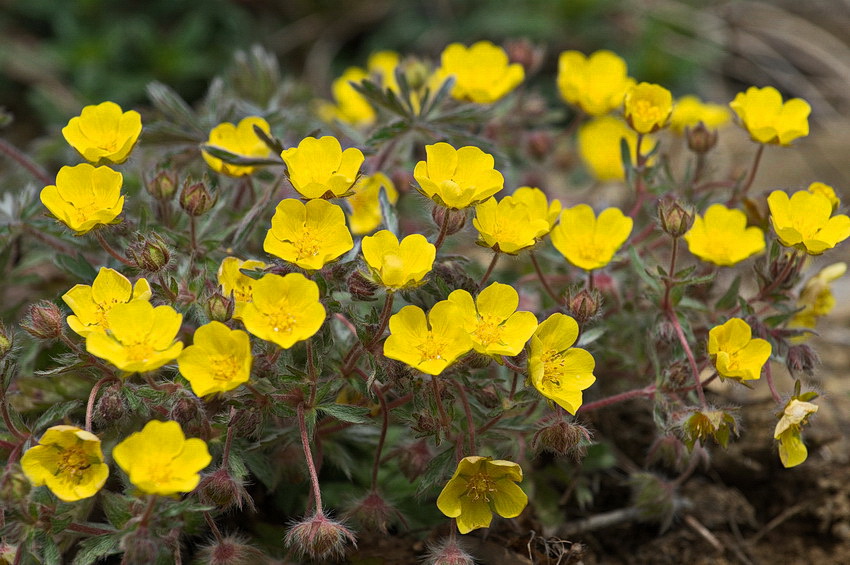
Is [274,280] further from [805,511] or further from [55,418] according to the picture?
[805,511]

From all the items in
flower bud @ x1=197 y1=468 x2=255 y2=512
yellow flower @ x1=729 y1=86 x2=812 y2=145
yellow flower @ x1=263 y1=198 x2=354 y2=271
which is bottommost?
flower bud @ x1=197 y1=468 x2=255 y2=512

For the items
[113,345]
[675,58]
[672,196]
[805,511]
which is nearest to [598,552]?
[805,511]

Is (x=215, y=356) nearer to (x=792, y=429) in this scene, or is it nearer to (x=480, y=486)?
(x=480, y=486)

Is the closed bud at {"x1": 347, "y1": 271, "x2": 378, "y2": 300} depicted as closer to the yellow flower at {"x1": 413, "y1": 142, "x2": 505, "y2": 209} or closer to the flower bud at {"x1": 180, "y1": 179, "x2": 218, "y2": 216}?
the yellow flower at {"x1": 413, "y1": 142, "x2": 505, "y2": 209}

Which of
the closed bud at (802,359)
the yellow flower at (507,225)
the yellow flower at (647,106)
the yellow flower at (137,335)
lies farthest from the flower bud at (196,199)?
the closed bud at (802,359)

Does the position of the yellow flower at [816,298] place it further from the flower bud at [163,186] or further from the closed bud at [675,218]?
the flower bud at [163,186]

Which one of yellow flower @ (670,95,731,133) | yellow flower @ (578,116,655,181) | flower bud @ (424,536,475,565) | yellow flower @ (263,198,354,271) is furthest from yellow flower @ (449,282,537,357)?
yellow flower @ (578,116,655,181)
